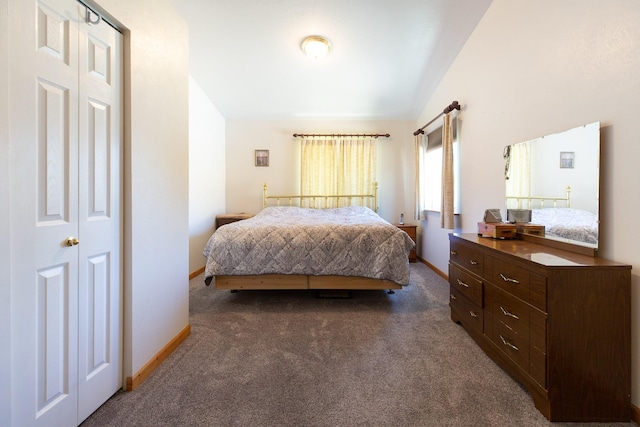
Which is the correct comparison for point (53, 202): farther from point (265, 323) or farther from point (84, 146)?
point (265, 323)

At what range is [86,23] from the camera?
1.21m

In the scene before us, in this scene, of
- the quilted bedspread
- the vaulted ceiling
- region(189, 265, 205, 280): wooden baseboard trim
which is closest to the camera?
the vaulted ceiling

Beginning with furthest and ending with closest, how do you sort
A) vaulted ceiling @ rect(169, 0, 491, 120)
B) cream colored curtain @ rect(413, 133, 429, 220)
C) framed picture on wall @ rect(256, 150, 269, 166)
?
framed picture on wall @ rect(256, 150, 269, 166) < cream colored curtain @ rect(413, 133, 429, 220) < vaulted ceiling @ rect(169, 0, 491, 120)

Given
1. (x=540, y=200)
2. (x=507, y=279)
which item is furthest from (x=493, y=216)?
(x=507, y=279)

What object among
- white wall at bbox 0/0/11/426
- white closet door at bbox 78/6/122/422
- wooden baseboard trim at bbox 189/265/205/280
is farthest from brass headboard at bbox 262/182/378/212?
white wall at bbox 0/0/11/426

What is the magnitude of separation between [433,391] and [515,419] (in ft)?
1.18

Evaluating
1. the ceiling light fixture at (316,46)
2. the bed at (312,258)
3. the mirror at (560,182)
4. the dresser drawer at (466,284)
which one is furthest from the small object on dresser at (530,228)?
the ceiling light fixture at (316,46)

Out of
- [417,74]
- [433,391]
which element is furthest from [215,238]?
[417,74]

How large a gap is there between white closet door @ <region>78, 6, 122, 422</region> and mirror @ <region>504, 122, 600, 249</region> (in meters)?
2.56

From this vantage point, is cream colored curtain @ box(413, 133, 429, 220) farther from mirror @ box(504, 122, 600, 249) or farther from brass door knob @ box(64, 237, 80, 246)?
brass door knob @ box(64, 237, 80, 246)

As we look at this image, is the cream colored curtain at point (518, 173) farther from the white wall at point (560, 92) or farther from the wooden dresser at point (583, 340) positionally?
the wooden dresser at point (583, 340)

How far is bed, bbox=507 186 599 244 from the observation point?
1.40 meters

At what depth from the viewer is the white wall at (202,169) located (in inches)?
134

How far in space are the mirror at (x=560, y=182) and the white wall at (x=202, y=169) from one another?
11.5 feet
